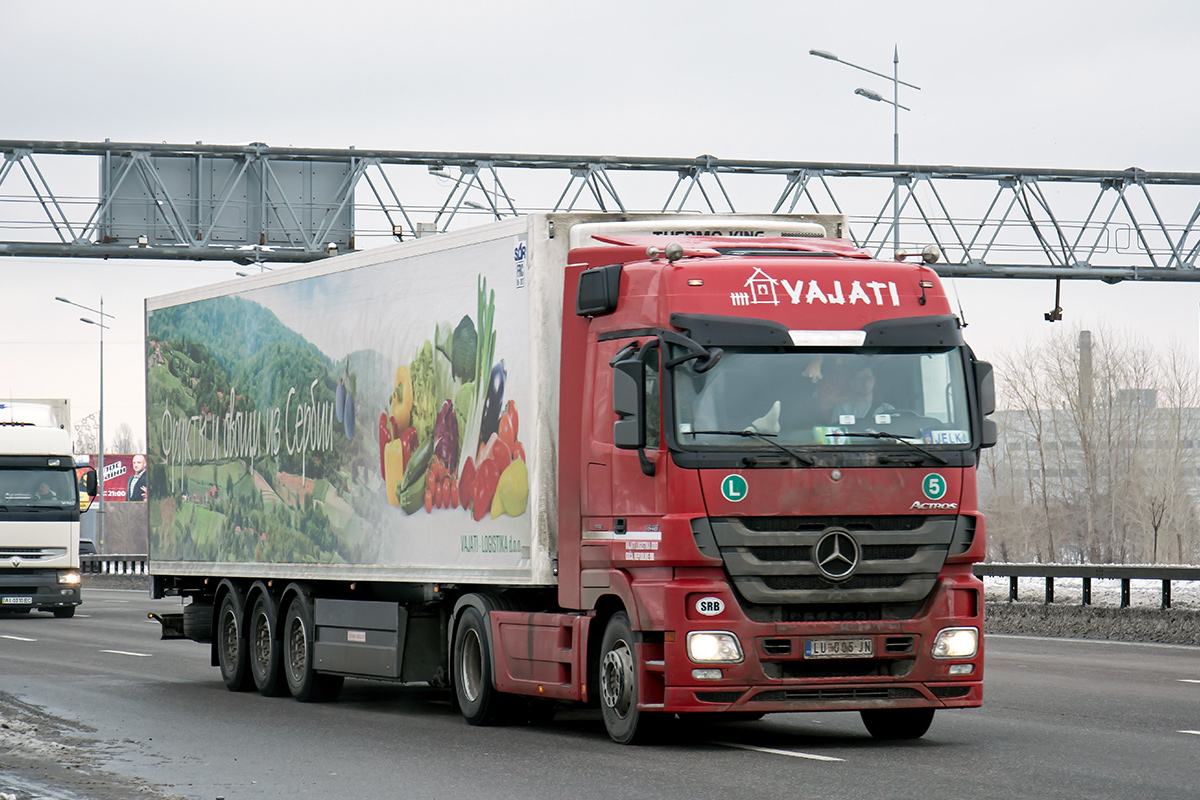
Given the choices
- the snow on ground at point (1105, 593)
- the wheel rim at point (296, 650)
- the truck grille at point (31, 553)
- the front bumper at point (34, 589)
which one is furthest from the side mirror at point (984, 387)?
the truck grille at point (31, 553)

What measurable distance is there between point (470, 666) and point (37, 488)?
22783 millimetres

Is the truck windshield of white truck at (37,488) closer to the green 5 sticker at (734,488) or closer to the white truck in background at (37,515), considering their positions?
the white truck in background at (37,515)

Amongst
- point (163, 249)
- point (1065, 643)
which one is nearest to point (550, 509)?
point (1065, 643)

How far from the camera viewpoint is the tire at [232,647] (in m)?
18.2

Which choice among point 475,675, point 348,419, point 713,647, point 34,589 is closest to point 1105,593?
point 348,419

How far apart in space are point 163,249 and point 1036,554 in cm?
4480

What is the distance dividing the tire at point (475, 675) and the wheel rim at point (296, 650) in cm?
291

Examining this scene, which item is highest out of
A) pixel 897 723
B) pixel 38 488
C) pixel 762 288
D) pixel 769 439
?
pixel 762 288

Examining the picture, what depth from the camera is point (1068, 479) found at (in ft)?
248

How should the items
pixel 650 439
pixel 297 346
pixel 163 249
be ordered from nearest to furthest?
pixel 650 439, pixel 297 346, pixel 163 249

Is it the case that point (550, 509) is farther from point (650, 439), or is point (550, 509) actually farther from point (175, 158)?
point (175, 158)

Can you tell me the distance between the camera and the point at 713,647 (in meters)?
11.7

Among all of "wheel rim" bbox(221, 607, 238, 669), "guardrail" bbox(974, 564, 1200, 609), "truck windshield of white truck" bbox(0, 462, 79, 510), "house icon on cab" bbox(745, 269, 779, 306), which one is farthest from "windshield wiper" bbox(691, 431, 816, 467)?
"truck windshield of white truck" bbox(0, 462, 79, 510)

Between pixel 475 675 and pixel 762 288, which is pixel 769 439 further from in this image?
pixel 475 675
